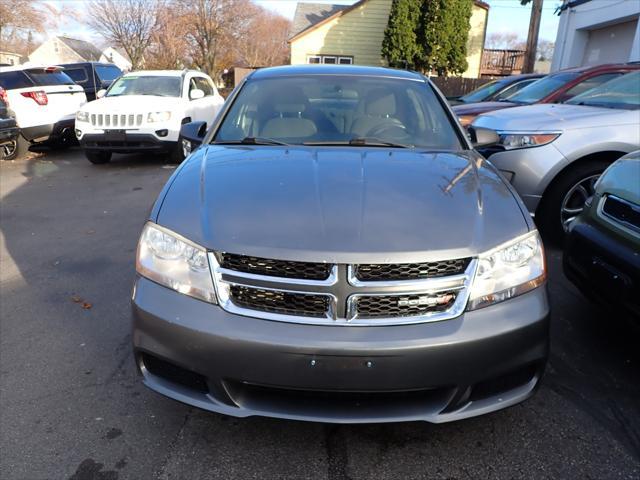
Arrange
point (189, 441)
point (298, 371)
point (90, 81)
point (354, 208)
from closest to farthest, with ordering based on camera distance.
Answer: 1. point (298, 371)
2. point (354, 208)
3. point (189, 441)
4. point (90, 81)

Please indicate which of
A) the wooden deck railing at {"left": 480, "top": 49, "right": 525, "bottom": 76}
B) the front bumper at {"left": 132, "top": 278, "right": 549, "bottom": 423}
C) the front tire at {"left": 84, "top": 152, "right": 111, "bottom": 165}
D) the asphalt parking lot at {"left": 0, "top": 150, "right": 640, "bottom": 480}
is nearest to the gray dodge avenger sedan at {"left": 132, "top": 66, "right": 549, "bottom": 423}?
the front bumper at {"left": 132, "top": 278, "right": 549, "bottom": 423}

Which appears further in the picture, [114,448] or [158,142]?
[158,142]

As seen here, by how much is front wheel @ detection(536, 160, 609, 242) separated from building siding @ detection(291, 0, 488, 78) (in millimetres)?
21126

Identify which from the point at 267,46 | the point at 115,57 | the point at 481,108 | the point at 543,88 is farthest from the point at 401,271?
the point at 115,57

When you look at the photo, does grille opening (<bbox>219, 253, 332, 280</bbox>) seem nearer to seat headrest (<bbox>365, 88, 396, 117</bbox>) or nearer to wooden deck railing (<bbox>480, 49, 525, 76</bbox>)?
seat headrest (<bbox>365, 88, 396, 117</bbox>)

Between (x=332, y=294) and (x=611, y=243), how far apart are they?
1.85 m

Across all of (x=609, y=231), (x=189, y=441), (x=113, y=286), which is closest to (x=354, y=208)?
(x=189, y=441)

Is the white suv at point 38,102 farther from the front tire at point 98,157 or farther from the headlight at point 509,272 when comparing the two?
the headlight at point 509,272

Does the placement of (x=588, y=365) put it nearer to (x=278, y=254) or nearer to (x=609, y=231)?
(x=609, y=231)

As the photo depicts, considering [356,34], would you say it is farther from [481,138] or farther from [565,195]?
[481,138]

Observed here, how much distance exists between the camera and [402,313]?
1.81 m

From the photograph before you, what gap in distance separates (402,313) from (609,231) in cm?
170

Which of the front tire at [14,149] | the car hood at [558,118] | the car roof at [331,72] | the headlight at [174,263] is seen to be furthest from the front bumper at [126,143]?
the headlight at [174,263]

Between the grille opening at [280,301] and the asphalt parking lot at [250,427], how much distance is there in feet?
2.36
